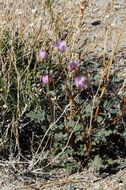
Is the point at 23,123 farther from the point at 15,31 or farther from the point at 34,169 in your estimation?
the point at 15,31

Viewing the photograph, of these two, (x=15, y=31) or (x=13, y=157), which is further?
(x=15, y=31)

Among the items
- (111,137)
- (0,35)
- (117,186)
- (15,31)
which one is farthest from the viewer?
(15,31)

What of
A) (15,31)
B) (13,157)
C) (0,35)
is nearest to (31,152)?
(13,157)

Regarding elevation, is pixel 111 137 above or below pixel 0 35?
below

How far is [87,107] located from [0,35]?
0.85 m

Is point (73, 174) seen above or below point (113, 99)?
below

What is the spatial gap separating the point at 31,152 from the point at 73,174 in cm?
31

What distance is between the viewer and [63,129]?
8.02 ft

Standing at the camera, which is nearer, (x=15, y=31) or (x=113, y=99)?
(x=113, y=99)

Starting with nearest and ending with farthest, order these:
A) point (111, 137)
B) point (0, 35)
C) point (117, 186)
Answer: point (117, 186), point (111, 137), point (0, 35)

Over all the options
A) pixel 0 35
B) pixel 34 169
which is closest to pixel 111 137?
pixel 34 169

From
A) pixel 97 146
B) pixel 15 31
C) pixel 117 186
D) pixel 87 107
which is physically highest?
pixel 15 31

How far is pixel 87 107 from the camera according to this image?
2.42 m

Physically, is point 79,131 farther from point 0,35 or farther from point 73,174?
point 0,35
